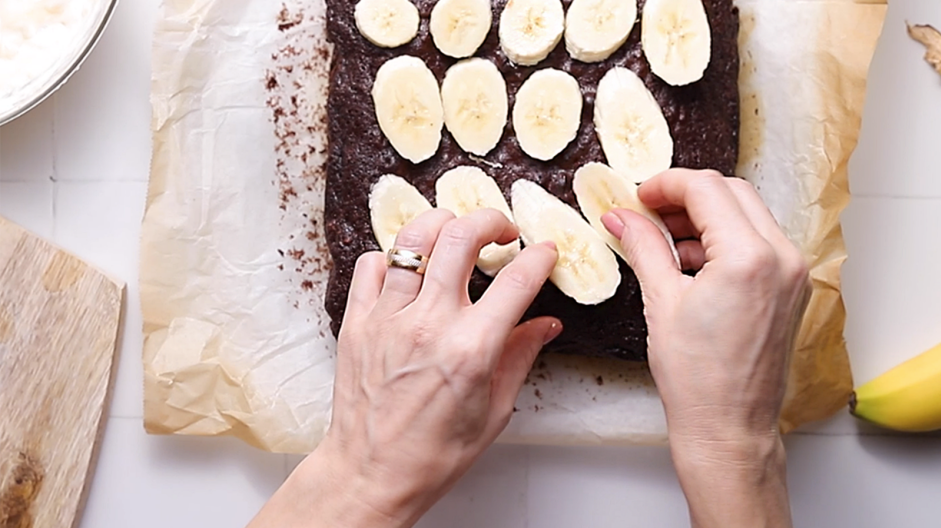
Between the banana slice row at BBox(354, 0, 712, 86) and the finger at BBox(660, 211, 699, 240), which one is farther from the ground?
the banana slice row at BBox(354, 0, 712, 86)

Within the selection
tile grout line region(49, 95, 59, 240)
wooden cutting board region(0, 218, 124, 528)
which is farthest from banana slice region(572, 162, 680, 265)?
tile grout line region(49, 95, 59, 240)

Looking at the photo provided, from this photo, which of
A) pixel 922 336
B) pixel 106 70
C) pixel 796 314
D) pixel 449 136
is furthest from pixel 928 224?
pixel 106 70

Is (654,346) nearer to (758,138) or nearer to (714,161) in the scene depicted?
(714,161)

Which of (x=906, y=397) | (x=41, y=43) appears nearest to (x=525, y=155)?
(x=906, y=397)

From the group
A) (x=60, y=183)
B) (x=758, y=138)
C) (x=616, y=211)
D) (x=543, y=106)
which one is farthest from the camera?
(x=60, y=183)

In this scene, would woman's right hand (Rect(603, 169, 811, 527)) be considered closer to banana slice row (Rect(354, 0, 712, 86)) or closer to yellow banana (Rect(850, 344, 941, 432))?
banana slice row (Rect(354, 0, 712, 86))
